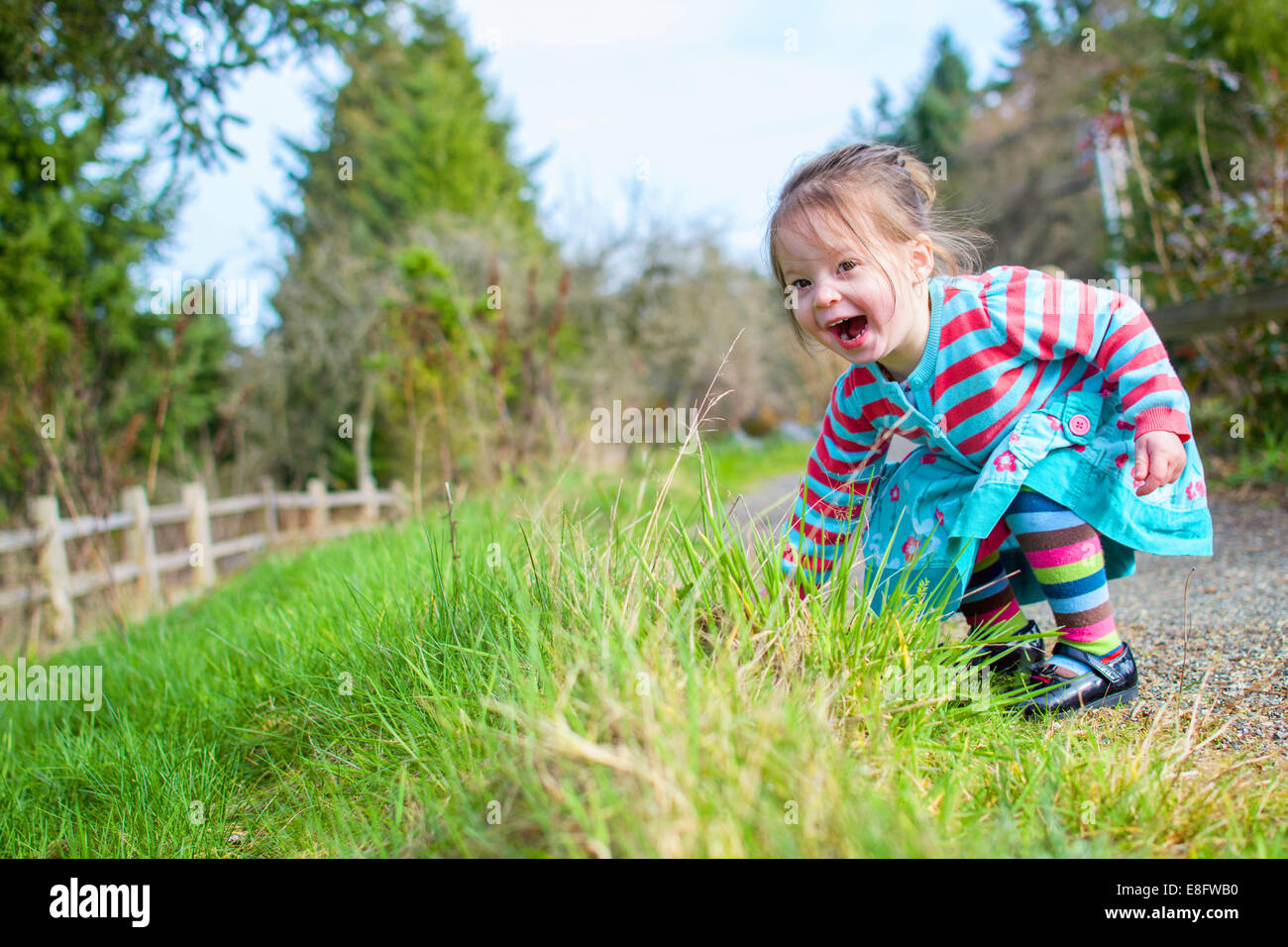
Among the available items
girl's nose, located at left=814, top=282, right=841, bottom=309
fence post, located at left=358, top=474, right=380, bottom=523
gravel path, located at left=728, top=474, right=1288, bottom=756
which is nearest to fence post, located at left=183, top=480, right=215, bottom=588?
fence post, located at left=358, top=474, right=380, bottom=523

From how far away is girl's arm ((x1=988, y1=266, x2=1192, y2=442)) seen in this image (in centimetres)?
197

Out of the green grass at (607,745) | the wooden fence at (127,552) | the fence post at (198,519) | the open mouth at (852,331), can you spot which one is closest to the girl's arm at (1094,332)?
the open mouth at (852,331)

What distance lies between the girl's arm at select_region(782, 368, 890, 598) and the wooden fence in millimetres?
3040

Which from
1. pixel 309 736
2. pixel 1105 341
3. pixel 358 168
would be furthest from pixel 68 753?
pixel 358 168

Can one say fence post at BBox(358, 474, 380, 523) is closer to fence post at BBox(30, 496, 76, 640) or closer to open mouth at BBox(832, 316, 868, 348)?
fence post at BBox(30, 496, 76, 640)

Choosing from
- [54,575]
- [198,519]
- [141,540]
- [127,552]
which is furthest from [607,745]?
[198,519]

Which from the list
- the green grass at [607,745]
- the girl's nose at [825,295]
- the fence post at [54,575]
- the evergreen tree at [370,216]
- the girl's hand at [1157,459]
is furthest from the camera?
the evergreen tree at [370,216]

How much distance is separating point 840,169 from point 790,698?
1.32m

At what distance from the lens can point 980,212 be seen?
2.38m

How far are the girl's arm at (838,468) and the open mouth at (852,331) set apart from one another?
0.86 feet

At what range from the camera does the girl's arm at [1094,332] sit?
1966mm

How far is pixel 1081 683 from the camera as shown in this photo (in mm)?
1962

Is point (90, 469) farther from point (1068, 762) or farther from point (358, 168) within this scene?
point (358, 168)

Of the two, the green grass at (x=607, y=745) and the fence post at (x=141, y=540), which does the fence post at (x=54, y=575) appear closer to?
the fence post at (x=141, y=540)
